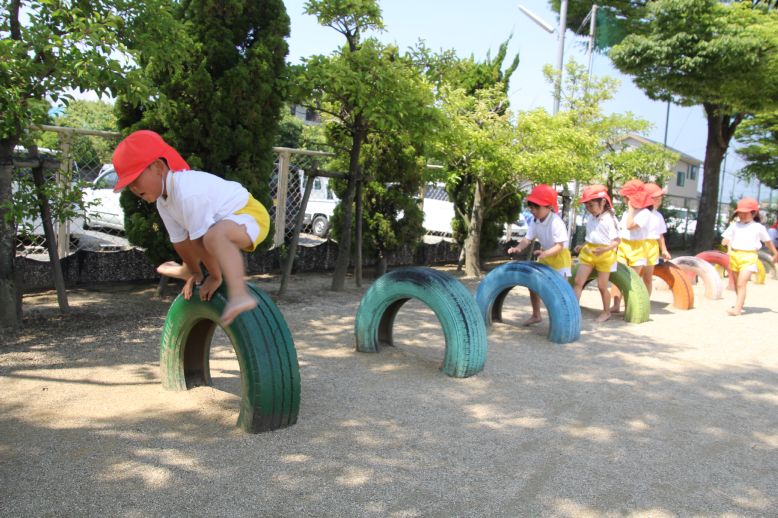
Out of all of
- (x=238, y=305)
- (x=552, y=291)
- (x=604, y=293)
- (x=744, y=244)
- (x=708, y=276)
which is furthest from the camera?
(x=708, y=276)

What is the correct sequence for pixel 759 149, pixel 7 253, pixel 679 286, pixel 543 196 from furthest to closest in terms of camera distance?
pixel 759 149 → pixel 679 286 → pixel 543 196 → pixel 7 253

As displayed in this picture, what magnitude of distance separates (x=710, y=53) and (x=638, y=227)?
950 cm

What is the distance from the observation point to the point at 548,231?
739cm

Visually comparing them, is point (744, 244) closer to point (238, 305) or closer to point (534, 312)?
point (534, 312)

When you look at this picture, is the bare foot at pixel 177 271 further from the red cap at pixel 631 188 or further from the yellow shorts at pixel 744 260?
the yellow shorts at pixel 744 260

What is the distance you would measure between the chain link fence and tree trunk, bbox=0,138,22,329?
14 cm

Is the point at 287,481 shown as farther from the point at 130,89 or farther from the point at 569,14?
the point at 569,14

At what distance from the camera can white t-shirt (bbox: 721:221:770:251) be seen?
944cm

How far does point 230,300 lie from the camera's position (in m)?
3.33

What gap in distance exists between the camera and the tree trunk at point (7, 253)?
239 inches

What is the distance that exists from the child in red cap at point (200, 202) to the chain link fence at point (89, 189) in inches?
126

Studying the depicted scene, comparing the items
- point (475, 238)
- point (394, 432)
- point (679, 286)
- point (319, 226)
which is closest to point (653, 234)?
point (679, 286)

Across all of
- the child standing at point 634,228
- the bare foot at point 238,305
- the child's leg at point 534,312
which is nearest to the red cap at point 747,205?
the child standing at point 634,228

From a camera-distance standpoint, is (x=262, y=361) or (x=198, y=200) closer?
(x=198, y=200)
